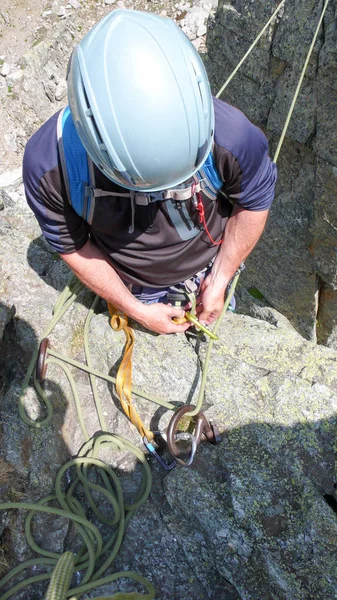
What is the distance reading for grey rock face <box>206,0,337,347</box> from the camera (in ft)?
19.0

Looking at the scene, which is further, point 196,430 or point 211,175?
point 196,430

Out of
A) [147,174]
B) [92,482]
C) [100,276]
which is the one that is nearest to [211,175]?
[147,174]

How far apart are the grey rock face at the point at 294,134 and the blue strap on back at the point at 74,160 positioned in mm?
4224

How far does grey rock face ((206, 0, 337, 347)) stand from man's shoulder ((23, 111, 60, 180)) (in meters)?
4.27

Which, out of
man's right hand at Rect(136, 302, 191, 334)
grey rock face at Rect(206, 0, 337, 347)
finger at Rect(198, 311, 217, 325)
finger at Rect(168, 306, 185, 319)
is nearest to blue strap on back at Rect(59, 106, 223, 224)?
man's right hand at Rect(136, 302, 191, 334)

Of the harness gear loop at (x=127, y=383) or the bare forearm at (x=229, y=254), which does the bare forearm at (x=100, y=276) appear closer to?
the harness gear loop at (x=127, y=383)

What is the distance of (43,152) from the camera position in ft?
8.27

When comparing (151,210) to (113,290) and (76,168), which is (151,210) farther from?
(113,290)

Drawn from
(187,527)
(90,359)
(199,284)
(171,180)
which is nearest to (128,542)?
(187,527)

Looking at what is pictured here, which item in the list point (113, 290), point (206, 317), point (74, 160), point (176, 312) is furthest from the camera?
point (206, 317)

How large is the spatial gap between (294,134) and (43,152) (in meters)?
4.82

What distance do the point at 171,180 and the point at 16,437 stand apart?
192 cm

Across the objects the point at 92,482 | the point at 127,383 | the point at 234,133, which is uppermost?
the point at 234,133

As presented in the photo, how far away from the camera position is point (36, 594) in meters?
2.57
